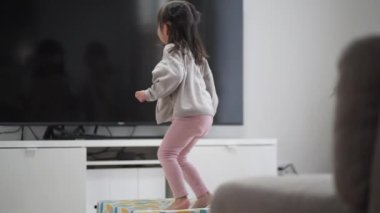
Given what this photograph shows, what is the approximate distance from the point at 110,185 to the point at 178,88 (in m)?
1.15

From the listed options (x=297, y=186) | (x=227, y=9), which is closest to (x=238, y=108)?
(x=227, y=9)

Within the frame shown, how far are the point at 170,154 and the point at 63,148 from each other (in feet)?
3.44

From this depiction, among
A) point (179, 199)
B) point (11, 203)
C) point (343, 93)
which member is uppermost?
point (343, 93)

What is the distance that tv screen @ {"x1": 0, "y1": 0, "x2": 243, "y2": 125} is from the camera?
3.01 m

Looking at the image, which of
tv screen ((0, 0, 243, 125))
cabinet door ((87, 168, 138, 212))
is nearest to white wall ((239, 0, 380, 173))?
tv screen ((0, 0, 243, 125))

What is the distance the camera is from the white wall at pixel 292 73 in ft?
11.9

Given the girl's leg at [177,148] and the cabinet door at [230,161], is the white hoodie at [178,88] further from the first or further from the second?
the cabinet door at [230,161]

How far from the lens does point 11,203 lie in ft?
9.07

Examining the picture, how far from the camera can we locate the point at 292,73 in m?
3.71

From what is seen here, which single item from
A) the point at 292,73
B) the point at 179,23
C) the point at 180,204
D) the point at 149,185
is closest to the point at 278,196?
the point at 180,204

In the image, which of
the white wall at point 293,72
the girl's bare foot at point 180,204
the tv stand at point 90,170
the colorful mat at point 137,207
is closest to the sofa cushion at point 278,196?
the colorful mat at point 137,207

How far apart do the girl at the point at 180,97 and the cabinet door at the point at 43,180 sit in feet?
3.17

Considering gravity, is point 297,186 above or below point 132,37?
below

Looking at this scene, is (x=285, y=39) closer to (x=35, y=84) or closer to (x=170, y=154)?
(x=35, y=84)
